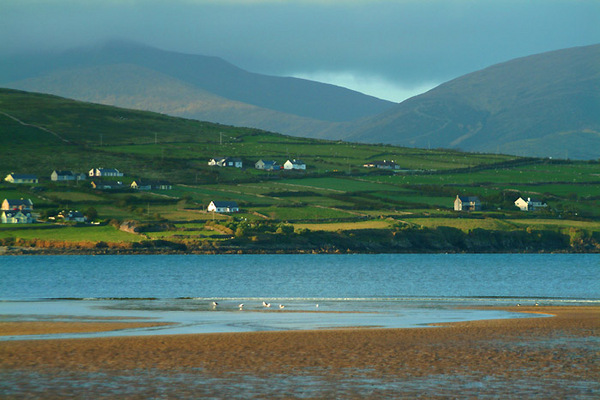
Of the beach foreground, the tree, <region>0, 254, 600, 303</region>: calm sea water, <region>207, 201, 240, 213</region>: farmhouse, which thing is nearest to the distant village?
<region>207, 201, 240, 213</region>: farmhouse

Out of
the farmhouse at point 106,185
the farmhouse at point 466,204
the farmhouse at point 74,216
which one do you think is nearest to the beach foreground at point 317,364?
the farmhouse at point 74,216

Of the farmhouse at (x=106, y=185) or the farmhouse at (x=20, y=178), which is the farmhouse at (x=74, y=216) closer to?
the farmhouse at (x=106, y=185)

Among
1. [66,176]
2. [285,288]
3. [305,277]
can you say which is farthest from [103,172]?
[285,288]

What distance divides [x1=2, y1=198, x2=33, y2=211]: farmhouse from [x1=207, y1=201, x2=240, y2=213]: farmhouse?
3079 centimetres

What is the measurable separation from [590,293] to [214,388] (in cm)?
5092

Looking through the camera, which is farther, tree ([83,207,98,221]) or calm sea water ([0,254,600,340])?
tree ([83,207,98,221])

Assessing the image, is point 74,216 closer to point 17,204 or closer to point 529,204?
point 17,204

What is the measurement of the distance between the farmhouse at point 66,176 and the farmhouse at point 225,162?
97.2 ft

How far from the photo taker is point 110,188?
6383 inches

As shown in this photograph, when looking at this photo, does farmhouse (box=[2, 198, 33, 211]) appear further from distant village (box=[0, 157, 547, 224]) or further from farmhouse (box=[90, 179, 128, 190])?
farmhouse (box=[90, 179, 128, 190])

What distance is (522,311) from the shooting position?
4962 cm

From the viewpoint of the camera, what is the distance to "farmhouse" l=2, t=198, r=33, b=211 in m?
140

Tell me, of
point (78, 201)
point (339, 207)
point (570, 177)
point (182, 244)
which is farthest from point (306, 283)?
point (570, 177)

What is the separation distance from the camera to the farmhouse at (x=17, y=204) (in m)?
140
